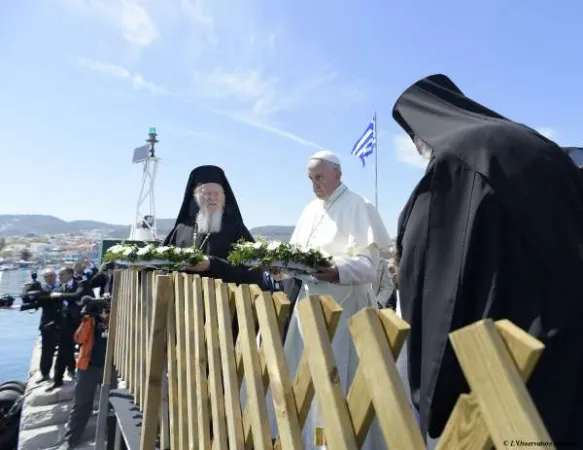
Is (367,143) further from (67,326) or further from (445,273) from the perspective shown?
(445,273)

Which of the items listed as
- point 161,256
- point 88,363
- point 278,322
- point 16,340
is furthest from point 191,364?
point 16,340

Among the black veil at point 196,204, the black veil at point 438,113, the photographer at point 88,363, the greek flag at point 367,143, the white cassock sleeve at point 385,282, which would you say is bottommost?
the photographer at point 88,363

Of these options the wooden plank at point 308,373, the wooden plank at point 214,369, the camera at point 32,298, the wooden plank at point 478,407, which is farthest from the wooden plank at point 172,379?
the camera at point 32,298

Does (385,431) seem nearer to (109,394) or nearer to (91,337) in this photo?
(109,394)

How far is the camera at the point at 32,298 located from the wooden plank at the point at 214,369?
7.15 metres

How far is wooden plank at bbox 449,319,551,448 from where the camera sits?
2.32ft

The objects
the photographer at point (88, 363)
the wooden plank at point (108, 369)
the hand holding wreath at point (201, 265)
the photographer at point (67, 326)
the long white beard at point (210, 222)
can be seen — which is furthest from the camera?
the photographer at point (67, 326)

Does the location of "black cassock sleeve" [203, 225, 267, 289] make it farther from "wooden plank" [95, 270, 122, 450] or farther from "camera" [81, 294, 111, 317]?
"camera" [81, 294, 111, 317]

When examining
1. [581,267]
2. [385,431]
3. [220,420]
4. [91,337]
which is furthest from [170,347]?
[91,337]

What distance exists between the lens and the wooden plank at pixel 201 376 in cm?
217

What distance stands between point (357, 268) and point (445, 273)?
5.88ft

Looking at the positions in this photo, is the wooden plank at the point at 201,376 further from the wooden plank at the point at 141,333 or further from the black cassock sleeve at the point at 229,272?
the black cassock sleeve at the point at 229,272

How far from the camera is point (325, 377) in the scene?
1.24 meters

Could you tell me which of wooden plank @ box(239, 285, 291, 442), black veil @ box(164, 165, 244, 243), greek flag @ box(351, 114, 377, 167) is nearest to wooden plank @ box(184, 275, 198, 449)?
wooden plank @ box(239, 285, 291, 442)
